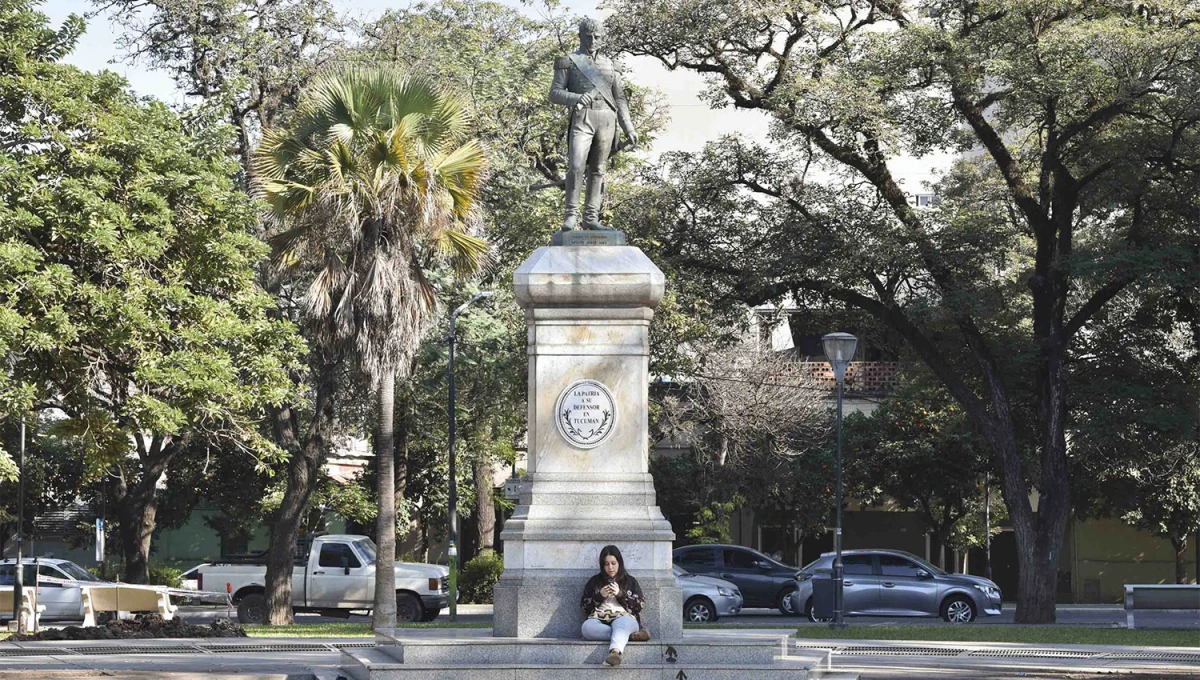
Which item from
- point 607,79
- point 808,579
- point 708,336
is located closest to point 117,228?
point 607,79

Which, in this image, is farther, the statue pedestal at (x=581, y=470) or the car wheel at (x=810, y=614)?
the car wheel at (x=810, y=614)

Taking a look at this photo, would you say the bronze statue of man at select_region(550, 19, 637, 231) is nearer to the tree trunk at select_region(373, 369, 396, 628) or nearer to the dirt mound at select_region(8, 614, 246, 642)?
the dirt mound at select_region(8, 614, 246, 642)

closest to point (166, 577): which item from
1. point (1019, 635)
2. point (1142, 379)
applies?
point (1142, 379)

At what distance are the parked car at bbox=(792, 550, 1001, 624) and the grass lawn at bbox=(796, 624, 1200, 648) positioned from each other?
5314mm

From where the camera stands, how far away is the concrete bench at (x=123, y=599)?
77.4 feet

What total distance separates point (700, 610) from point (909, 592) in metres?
4.31

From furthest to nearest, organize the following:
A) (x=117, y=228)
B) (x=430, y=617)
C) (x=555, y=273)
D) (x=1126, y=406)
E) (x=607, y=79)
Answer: (x=430, y=617)
(x=1126, y=406)
(x=117, y=228)
(x=607, y=79)
(x=555, y=273)

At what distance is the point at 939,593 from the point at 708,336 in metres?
6.71

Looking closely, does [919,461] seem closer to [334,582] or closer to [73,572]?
[334,582]

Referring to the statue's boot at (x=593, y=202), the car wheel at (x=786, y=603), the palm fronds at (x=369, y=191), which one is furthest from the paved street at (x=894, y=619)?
the statue's boot at (x=593, y=202)

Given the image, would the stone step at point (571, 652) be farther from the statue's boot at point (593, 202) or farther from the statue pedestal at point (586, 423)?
the statue's boot at point (593, 202)

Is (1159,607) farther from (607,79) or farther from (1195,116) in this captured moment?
(607,79)

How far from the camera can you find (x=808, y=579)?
96.0 feet

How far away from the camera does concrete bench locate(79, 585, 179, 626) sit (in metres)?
23.6
